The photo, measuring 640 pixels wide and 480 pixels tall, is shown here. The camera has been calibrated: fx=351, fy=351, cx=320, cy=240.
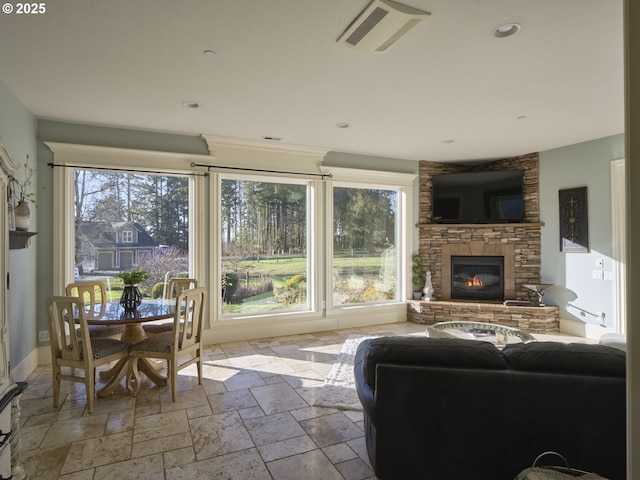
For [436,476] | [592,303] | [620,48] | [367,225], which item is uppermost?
[620,48]

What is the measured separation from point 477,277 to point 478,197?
1.38 metres

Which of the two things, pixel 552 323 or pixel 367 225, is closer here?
pixel 552 323

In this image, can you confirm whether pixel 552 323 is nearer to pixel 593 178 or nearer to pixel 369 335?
pixel 593 178

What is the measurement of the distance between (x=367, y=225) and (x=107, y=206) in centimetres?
381

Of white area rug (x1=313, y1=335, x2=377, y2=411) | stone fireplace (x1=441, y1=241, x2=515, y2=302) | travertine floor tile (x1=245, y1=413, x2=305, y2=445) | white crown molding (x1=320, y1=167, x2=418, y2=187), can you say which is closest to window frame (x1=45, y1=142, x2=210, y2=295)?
white crown molding (x1=320, y1=167, x2=418, y2=187)

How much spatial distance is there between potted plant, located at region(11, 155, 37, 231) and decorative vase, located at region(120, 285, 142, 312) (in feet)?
3.50

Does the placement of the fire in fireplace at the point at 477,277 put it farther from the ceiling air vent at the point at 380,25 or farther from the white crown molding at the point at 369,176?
the ceiling air vent at the point at 380,25

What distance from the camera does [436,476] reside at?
187cm

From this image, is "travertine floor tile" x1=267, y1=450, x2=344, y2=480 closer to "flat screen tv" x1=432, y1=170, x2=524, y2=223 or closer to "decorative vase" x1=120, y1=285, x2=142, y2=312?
"decorative vase" x1=120, y1=285, x2=142, y2=312

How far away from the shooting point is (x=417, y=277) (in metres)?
6.14

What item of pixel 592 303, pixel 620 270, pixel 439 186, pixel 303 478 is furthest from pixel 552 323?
pixel 303 478

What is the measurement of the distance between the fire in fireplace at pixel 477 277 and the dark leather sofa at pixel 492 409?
4386mm

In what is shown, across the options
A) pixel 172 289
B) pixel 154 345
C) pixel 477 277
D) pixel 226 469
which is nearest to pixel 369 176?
pixel 477 277

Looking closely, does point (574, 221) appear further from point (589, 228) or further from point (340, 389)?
point (340, 389)
